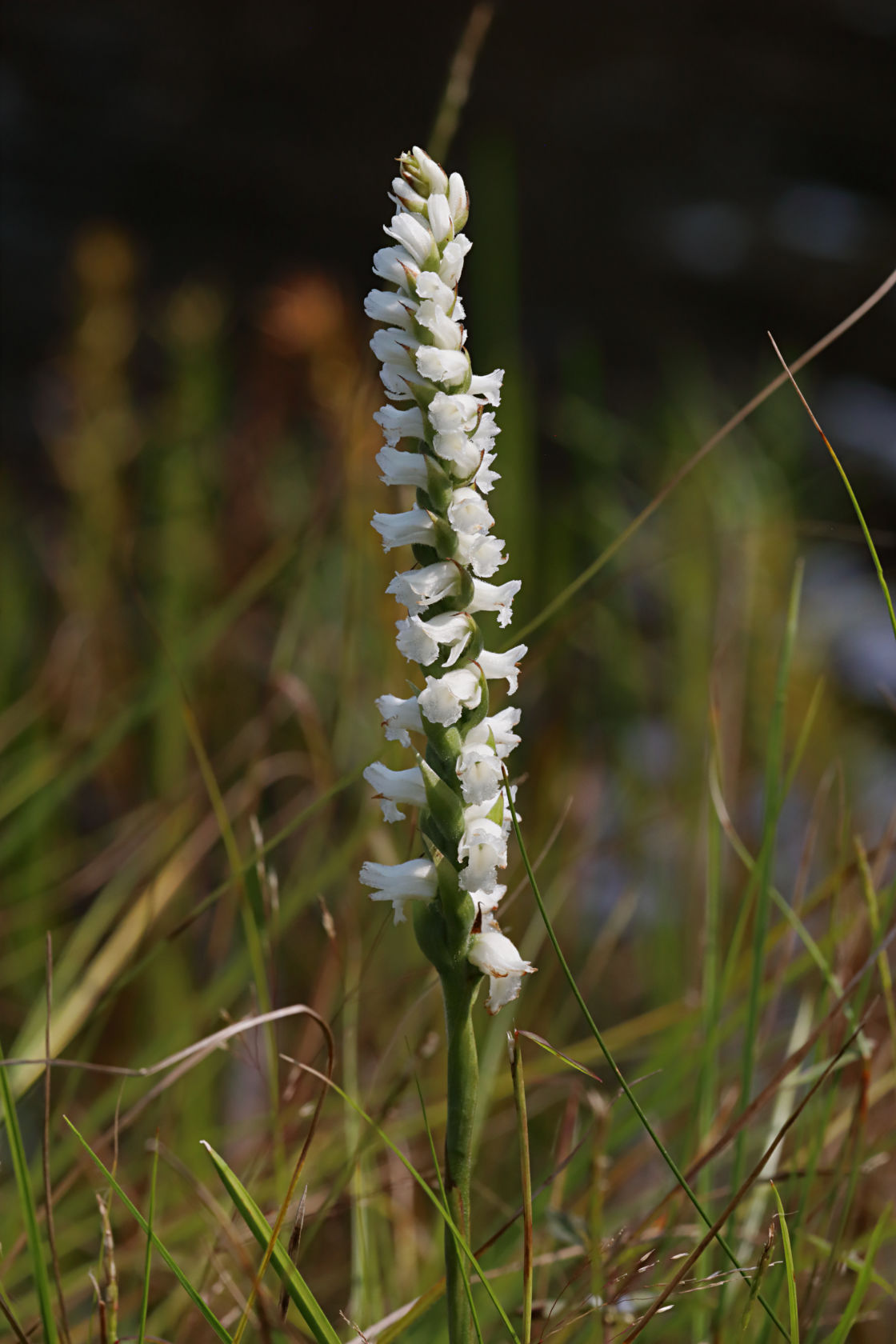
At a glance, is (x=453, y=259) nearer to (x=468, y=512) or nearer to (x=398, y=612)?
(x=468, y=512)

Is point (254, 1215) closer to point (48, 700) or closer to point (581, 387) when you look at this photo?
point (48, 700)

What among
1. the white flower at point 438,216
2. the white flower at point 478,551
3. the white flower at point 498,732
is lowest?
the white flower at point 498,732

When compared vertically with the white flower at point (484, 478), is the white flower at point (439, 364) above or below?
above

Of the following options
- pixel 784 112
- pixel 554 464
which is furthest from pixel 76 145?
pixel 784 112

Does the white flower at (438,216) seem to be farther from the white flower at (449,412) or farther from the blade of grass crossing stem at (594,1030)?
the blade of grass crossing stem at (594,1030)

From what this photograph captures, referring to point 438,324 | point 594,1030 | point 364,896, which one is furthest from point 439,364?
point 364,896

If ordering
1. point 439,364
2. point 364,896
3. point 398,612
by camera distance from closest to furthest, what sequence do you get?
point 439,364
point 364,896
point 398,612

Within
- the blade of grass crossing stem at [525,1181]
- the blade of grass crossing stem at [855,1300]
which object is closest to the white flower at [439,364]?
the blade of grass crossing stem at [525,1181]
